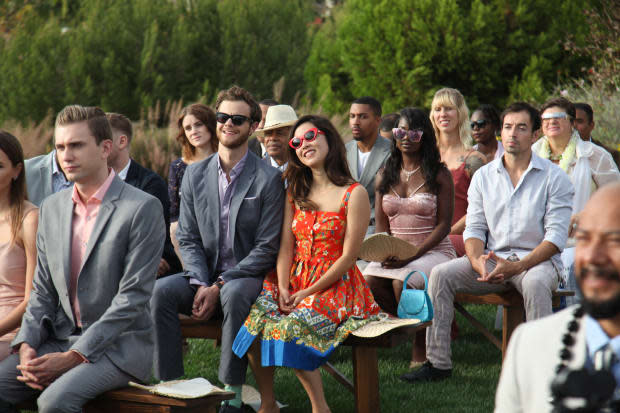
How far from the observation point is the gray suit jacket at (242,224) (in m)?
5.13

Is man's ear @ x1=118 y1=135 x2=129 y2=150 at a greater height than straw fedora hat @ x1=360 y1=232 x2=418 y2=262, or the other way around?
man's ear @ x1=118 y1=135 x2=129 y2=150

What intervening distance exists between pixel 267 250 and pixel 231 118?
1.00 meters

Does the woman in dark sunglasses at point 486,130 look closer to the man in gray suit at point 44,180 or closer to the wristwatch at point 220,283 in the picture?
the wristwatch at point 220,283

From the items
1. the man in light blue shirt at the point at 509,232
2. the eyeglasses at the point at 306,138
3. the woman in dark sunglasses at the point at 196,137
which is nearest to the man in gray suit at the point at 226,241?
the eyeglasses at the point at 306,138

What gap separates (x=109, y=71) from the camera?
14070 millimetres

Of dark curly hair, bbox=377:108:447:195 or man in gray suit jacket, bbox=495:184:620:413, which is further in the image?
dark curly hair, bbox=377:108:447:195

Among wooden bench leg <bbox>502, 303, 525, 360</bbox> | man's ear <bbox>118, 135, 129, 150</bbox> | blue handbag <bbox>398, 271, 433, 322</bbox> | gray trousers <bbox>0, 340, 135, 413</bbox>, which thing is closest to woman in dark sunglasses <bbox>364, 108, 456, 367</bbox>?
wooden bench leg <bbox>502, 303, 525, 360</bbox>

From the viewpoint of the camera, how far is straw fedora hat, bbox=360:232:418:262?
5641 mm

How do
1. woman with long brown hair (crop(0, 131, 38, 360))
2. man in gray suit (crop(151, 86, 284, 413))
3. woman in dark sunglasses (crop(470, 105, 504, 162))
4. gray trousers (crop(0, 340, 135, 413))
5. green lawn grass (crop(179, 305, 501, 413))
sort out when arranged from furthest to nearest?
woman in dark sunglasses (crop(470, 105, 504, 162))
green lawn grass (crop(179, 305, 501, 413))
man in gray suit (crop(151, 86, 284, 413))
woman with long brown hair (crop(0, 131, 38, 360))
gray trousers (crop(0, 340, 135, 413))

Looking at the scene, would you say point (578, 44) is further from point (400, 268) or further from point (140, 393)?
point (140, 393)

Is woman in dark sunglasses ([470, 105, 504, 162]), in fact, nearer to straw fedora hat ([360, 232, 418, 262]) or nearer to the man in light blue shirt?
the man in light blue shirt

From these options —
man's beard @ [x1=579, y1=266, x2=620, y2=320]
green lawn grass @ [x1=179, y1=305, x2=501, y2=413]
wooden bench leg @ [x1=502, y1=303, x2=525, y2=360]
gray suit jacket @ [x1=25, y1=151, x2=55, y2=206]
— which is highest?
gray suit jacket @ [x1=25, y1=151, x2=55, y2=206]

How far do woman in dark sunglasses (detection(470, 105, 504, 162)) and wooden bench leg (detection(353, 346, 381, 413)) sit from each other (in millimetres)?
3259

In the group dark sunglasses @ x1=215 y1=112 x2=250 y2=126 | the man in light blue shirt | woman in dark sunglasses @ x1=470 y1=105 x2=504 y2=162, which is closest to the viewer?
dark sunglasses @ x1=215 y1=112 x2=250 y2=126
